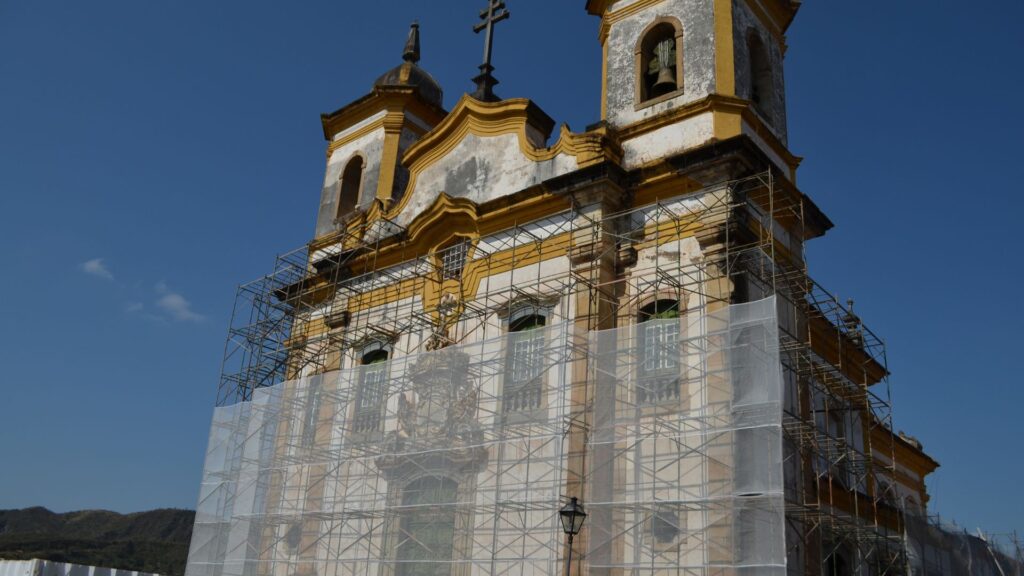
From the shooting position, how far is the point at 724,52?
48.2ft

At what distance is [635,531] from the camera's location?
1194 centimetres

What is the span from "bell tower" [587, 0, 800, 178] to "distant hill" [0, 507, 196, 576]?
114 feet

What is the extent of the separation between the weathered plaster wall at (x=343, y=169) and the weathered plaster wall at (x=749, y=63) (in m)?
7.91

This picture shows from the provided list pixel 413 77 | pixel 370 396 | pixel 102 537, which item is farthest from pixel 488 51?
pixel 102 537

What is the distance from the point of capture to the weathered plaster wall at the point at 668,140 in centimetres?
1420

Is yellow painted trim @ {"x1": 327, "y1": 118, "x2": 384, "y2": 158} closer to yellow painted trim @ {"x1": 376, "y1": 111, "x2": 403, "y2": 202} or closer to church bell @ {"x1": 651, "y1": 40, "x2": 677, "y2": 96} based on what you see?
yellow painted trim @ {"x1": 376, "y1": 111, "x2": 403, "y2": 202}

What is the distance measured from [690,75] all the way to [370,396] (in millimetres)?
7428

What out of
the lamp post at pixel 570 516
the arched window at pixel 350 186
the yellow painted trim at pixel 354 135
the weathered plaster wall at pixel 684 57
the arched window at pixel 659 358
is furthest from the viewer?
the arched window at pixel 350 186

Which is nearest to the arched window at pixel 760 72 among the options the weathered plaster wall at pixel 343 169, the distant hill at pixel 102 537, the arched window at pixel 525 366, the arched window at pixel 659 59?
the arched window at pixel 659 59

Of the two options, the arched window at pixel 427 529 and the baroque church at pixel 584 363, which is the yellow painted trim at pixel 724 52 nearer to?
the baroque church at pixel 584 363

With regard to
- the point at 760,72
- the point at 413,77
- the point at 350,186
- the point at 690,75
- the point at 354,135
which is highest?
the point at 413,77

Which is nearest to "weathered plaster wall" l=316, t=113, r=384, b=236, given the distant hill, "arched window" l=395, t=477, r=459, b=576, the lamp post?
"arched window" l=395, t=477, r=459, b=576

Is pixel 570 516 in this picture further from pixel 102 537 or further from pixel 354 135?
pixel 102 537

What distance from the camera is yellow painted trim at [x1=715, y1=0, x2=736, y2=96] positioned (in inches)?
569
